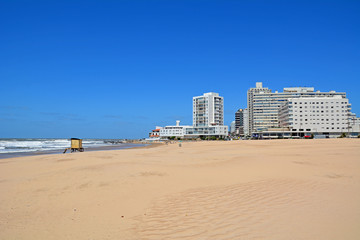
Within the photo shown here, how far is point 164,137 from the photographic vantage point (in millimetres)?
162625

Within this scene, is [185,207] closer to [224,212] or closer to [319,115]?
[224,212]

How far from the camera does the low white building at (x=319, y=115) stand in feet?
363

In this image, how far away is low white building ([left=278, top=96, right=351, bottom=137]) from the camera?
11069 cm

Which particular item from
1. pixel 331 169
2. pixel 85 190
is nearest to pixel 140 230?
pixel 85 190

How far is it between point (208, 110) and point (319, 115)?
62.5 meters

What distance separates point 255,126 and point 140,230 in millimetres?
154896

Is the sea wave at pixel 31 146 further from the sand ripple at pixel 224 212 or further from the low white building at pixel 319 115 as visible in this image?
the low white building at pixel 319 115

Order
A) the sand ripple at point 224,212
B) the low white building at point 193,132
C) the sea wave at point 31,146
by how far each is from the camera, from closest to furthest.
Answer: the sand ripple at point 224,212, the sea wave at point 31,146, the low white building at point 193,132

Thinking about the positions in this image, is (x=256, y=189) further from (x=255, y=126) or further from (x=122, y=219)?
(x=255, y=126)

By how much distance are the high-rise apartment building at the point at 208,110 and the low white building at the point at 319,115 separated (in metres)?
47.5

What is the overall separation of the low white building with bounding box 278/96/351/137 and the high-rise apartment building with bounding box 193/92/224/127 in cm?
4746

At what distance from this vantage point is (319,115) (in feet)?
371

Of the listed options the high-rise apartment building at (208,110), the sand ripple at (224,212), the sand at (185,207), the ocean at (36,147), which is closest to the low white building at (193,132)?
the high-rise apartment building at (208,110)

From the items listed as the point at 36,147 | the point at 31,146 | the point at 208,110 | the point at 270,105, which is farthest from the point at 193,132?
the point at 36,147
